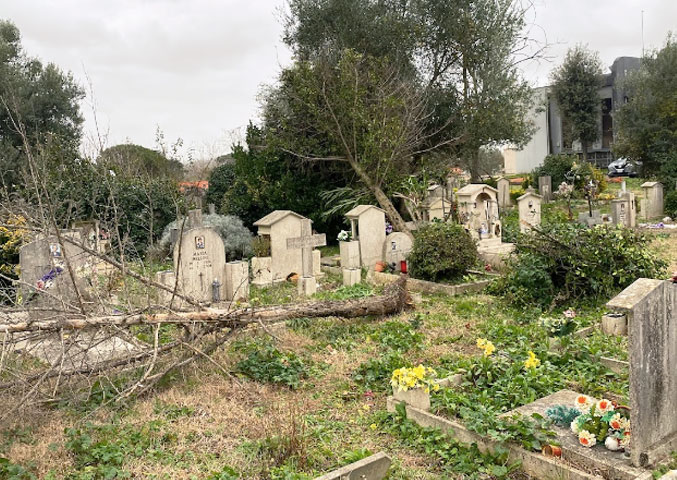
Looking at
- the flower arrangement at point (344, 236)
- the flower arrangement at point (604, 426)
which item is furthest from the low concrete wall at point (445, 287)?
the flower arrangement at point (604, 426)

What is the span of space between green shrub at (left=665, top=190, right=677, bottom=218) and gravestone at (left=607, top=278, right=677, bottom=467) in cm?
1621

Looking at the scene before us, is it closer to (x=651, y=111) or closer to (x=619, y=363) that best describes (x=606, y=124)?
(x=651, y=111)

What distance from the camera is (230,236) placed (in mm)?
15008

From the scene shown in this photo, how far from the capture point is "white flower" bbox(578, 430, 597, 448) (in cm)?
418

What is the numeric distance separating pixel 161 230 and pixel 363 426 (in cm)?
1296

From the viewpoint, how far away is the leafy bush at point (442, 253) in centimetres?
1059

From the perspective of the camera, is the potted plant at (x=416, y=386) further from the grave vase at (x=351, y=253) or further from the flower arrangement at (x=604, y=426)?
the grave vase at (x=351, y=253)

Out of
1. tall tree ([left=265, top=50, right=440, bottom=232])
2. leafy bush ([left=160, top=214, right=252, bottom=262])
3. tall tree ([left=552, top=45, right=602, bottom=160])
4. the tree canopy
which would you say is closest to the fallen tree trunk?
tall tree ([left=265, top=50, right=440, bottom=232])

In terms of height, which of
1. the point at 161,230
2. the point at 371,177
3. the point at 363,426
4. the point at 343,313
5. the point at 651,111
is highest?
the point at 651,111

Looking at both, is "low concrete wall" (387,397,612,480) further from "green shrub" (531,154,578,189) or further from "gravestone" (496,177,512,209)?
"green shrub" (531,154,578,189)

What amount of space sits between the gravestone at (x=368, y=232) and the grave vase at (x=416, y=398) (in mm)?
7458

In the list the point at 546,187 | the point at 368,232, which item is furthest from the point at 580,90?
the point at 368,232

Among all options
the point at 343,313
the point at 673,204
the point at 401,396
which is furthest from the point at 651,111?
the point at 401,396

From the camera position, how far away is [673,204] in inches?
729
